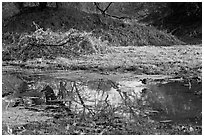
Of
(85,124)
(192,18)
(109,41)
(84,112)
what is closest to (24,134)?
(85,124)

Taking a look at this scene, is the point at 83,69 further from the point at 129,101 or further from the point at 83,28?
the point at 83,28

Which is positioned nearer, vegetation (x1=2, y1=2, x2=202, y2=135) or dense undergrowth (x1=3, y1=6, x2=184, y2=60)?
vegetation (x1=2, y1=2, x2=202, y2=135)

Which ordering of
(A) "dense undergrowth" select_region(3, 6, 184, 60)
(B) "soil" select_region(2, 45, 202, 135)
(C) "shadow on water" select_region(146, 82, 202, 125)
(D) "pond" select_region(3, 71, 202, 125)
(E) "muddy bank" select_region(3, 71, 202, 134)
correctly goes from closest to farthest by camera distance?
(B) "soil" select_region(2, 45, 202, 135) → (E) "muddy bank" select_region(3, 71, 202, 134) → (C) "shadow on water" select_region(146, 82, 202, 125) → (D) "pond" select_region(3, 71, 202, 125) → (A) "dense undergrowth" select_region(3, 6, 184, 60)

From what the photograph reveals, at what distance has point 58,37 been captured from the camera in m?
14.8

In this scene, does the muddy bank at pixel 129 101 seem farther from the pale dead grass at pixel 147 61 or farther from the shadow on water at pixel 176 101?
the pale dead grass at pixel 147 61

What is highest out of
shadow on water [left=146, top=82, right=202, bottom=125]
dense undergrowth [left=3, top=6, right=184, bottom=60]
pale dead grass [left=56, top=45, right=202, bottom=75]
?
dense undergrowth [left=3, top=6, right=184, bottom=60]

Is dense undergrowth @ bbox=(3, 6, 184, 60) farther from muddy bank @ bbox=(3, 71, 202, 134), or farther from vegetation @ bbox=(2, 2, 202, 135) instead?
muddy bank @ bbox=(3, 71, 202, 134)

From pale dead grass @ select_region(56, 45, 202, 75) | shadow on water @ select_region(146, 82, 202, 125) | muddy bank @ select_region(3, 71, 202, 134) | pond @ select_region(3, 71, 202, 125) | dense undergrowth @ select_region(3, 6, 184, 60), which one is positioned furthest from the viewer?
dense undergrowth @ select_region(3, 6, 184, 60)

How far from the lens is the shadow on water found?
22.2ft

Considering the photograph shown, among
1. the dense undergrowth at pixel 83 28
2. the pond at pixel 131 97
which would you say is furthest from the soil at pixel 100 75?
the dense undergrowth at pixel 83 28

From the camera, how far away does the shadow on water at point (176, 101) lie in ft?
22.2

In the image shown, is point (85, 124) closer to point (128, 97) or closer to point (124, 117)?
point (124, 117)

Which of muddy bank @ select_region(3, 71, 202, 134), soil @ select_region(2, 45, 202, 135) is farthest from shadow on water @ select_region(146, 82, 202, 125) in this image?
soil @ select_region(2, 45, 202, 135)

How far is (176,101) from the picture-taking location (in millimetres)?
7707
